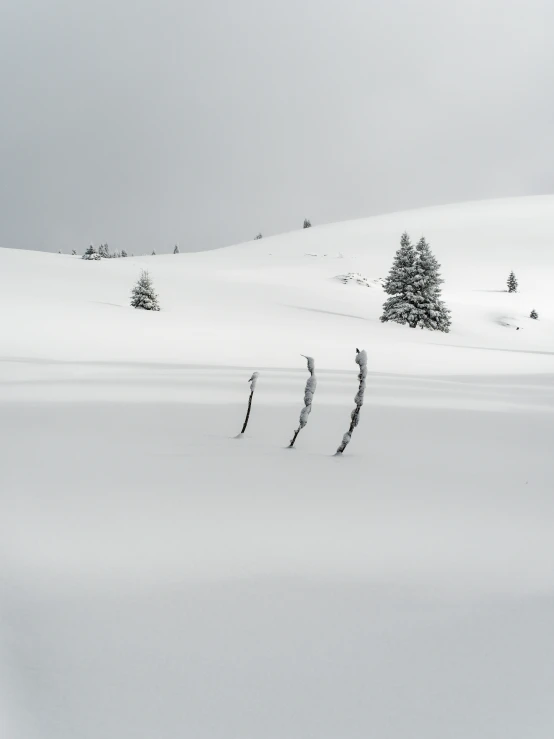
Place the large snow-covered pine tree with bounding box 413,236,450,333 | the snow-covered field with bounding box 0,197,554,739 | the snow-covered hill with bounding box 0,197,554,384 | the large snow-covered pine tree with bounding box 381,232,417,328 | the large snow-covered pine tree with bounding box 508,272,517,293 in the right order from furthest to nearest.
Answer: the large snow-covered pine tree with bounding box 508,272,517,293, the large snow-covered pine tree with bounding box 413,236,450,333, the large snow-covered pine tree with bounding box 381,232,417,328, the snow-covered hill with bounding box 0,197,554,384, the snow-covered field with bounding box 0,197,554,739

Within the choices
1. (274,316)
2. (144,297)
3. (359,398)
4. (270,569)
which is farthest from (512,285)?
(270,569)

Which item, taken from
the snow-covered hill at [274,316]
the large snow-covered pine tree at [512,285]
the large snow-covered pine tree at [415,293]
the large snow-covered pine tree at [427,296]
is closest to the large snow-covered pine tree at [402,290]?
the large snow-covered pine tree at [415,293]

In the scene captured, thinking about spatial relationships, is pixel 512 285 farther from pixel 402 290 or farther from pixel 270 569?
pixel 270 569

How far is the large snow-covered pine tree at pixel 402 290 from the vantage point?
80.6 feet

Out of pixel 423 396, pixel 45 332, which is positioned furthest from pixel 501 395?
pixel 45 332

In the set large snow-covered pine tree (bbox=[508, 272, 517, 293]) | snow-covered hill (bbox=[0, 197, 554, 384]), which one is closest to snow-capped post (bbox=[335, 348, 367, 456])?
snow-covered hill (bbox=[0, 197, 554, 384])

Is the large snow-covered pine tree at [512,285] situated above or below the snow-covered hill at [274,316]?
above

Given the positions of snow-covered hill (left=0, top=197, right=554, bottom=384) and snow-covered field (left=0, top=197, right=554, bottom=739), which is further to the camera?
snow-covered hill (left=0, top=197, right=554, bottom=384)

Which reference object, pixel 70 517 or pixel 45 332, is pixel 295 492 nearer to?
pixel 70 517

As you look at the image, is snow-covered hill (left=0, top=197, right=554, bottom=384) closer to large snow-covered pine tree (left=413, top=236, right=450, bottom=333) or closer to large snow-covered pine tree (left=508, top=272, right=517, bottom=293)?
large snow-covered pine tree (left=508, top=272, right=517, bottom=293)

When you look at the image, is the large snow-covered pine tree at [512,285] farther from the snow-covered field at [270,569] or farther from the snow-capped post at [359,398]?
the snow-capped post at [359,398]

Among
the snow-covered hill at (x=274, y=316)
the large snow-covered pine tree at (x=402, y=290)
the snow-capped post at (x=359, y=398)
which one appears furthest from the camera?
the large snow-covered pine tree at (x=402, y=290)

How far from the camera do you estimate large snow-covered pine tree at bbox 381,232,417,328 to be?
80.6 ft

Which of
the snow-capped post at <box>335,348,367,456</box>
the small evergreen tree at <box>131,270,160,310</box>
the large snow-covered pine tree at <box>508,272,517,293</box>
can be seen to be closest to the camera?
the snow-capped post at <box>335,348,367,456</box>
